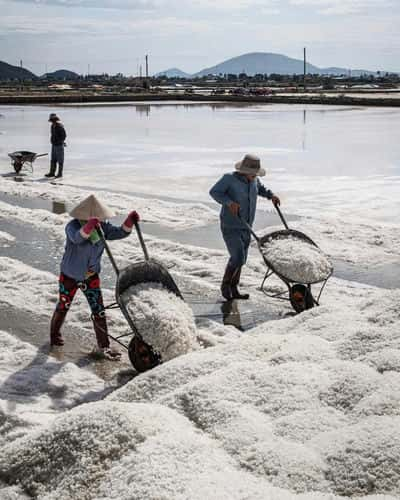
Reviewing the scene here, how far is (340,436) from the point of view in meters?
3.38

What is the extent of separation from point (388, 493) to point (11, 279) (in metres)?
5.63

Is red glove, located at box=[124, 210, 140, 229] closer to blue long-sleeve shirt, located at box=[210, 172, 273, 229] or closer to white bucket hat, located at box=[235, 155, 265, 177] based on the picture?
blue long-sleeve shirt, located at box=[210, 172, 273, 229]

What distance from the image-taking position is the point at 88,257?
219 inches

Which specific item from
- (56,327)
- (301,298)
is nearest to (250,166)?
(301,298)

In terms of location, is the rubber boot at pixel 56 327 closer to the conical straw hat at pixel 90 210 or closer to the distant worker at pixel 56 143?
the conical straw hat at pixel 90 210

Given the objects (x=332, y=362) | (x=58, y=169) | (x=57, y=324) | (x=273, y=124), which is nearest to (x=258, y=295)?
(x=57, y=324)

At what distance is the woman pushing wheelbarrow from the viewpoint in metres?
5.46

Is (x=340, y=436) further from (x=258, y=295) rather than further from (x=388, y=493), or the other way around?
(x=258, y=295)

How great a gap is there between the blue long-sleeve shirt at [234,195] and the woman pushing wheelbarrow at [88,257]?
1516mm

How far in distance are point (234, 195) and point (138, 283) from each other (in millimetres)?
1845

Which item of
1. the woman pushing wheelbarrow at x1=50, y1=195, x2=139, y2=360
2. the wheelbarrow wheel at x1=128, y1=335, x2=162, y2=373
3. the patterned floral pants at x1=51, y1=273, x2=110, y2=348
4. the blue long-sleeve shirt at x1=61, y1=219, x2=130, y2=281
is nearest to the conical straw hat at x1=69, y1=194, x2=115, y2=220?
the woman pushing wheelbarrow at x1=50, y1=195, x2=139, y2=360

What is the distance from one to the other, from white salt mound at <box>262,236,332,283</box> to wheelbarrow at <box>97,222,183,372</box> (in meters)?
1.32

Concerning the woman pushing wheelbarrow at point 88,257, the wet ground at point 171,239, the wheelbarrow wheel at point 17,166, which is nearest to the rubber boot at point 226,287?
the wet ground at point 171,239

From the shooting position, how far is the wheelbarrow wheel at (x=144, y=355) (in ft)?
16.6
